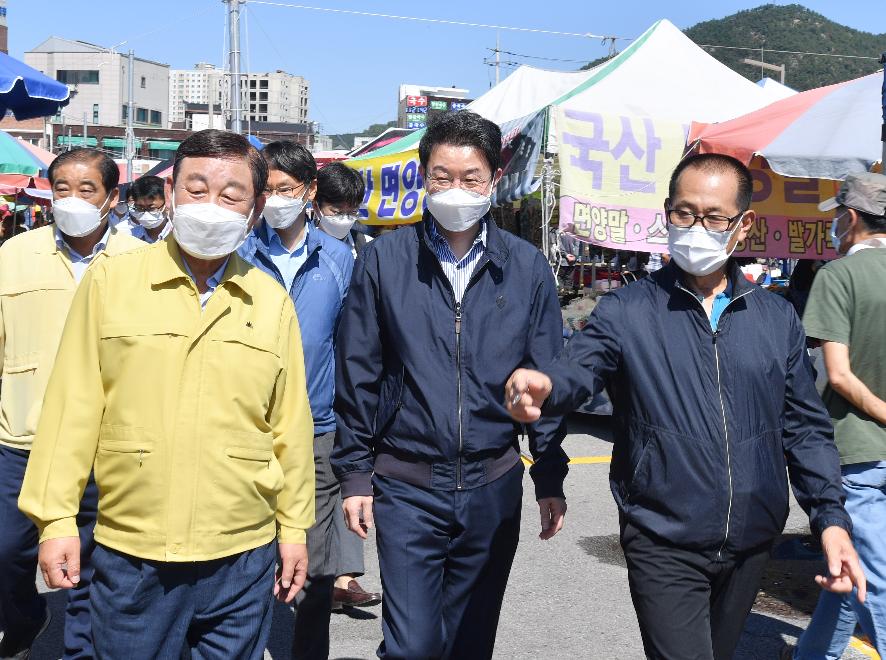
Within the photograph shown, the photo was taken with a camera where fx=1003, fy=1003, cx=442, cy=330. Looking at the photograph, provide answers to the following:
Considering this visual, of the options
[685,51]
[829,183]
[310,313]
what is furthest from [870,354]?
[685,51]

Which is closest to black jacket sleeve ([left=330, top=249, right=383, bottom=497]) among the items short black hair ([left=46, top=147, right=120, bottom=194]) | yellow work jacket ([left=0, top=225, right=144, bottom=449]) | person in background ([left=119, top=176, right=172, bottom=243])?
yellow work jacket ([left=0, top=225, right=144, bottom=449])

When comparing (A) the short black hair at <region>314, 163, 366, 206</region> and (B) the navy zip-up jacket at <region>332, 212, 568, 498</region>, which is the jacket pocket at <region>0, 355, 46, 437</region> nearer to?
(B) the navy zip-up jacket at <region>332, 212, 568, 498</region>

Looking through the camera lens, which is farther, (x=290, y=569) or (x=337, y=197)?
(x=337, y=197)

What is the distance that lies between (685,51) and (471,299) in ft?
33.6

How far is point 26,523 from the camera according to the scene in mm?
3785

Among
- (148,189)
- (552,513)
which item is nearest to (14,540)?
(552,513)

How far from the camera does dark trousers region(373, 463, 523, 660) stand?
3.16m

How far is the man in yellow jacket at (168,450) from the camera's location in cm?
258

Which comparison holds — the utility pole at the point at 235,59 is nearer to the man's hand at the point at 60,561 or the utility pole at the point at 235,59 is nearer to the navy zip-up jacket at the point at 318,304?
the navy zip-up jacket at the point at 318,304

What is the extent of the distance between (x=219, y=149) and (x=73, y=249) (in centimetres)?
152

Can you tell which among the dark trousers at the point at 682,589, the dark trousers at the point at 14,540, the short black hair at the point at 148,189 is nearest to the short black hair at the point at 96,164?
the dark trousers at the point at 14,540

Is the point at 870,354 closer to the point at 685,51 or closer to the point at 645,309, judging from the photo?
the point at 645,309

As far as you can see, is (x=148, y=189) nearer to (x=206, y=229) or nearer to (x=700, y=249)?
(x=206, y=229)

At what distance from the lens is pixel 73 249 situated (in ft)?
13.3
